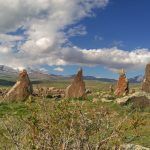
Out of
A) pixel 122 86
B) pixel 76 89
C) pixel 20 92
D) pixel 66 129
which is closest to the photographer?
pixel 66 129

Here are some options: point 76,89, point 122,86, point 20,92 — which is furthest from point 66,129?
point 122,86

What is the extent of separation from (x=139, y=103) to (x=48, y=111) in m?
26.7

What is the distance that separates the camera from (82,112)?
26.8ft

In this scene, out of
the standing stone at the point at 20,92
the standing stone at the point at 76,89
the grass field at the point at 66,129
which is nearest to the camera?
the grass field at the point at 66,129

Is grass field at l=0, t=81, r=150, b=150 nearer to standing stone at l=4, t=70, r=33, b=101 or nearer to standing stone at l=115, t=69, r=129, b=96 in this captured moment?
standing stone at l=4, t=70, r=33, b=101

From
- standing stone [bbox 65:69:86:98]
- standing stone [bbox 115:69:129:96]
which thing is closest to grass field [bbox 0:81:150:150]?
standing stone [bbox 65:69:86:98]

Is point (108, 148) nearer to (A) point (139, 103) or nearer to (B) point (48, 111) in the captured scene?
(B) point (48, 111)

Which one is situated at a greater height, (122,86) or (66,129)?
(122,86)

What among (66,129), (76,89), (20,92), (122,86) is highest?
(122,86)

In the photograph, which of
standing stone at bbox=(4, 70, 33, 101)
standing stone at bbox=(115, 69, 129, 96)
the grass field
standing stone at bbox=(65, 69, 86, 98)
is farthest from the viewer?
standing stone at bbox=(115, 69, 129, 96)

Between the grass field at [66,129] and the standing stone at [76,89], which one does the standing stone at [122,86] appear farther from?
the grass field at [66,129]

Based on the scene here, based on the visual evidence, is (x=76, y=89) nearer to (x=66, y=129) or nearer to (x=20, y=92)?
(x=20, y=92)

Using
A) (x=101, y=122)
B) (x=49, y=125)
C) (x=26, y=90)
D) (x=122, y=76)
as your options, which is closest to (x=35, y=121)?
(x=49, y=125)

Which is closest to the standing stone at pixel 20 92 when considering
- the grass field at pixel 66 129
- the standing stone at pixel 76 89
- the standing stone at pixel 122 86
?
the standing stone at pixel 76 89
